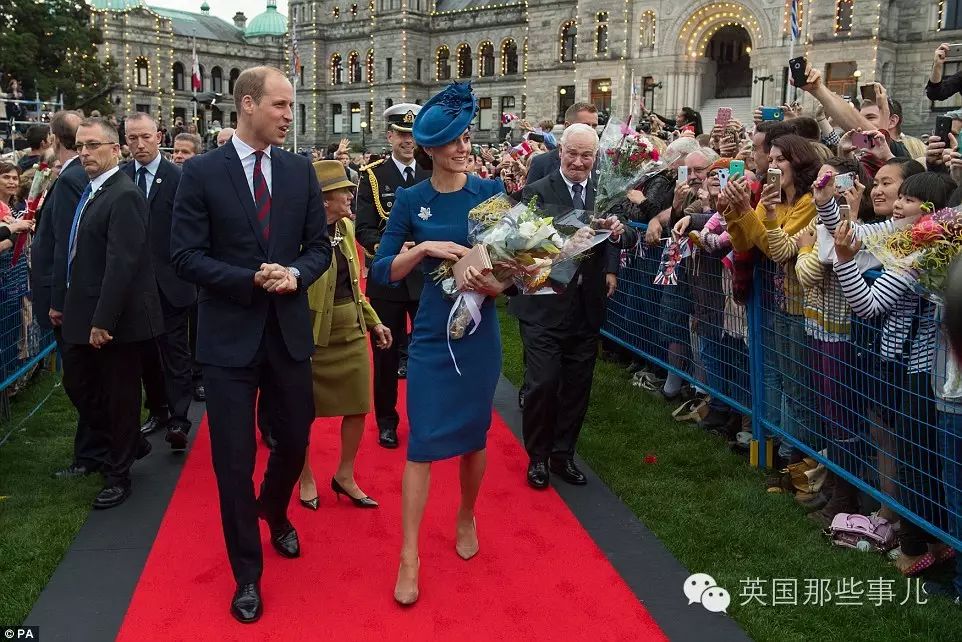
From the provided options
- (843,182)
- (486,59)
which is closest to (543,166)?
(843,182)

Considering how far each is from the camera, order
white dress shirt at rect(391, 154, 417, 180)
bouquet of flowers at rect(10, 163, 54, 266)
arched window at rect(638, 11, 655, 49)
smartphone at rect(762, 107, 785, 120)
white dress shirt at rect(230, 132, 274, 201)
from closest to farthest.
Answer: white dress shirt at rect(230, 132, 274, 201), bouquet of flowers at rect(10, 163, 54, 266), white dress shirt at rect(391, 154, 417, 180), smartphone at rect(762, 107, 785, 120), arched window at rect(638, 11, 655, 49)

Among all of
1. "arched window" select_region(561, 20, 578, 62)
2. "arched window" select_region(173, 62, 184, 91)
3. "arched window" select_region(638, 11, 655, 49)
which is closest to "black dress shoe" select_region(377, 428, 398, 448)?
"arched window" select_region(638, 11, 655, 49)

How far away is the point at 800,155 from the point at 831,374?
51.8 inches

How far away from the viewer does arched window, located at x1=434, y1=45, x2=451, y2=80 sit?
6188 centimetres

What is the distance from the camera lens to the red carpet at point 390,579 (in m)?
3.72

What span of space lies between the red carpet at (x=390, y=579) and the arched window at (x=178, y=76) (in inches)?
2843

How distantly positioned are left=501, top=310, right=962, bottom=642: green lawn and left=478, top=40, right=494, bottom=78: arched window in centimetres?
5630

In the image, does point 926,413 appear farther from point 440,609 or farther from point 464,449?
point 440,609

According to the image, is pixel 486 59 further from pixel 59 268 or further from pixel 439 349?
pixel 439 349

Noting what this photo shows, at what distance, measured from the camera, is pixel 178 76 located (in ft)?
234

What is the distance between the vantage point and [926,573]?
Answer: 4.25 metres

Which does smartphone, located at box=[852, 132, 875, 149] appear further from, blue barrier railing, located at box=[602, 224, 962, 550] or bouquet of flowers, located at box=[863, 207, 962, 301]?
bouquet of flowers, located at box=[863, 207, 962, 301]

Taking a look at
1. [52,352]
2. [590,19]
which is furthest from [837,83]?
[52,352]

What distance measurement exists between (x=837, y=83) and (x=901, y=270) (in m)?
37.8
